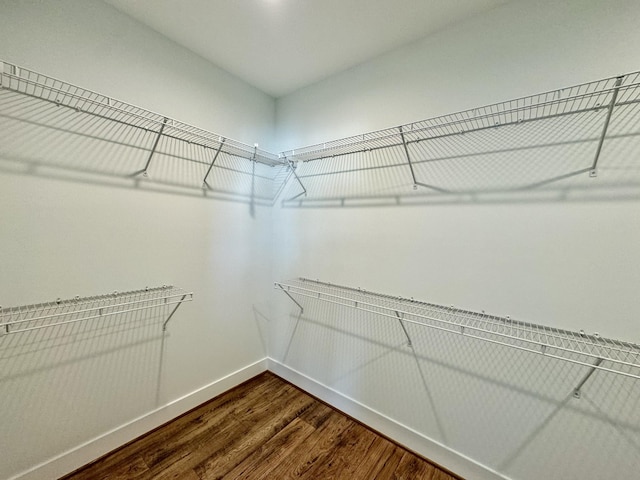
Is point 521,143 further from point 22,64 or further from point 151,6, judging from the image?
point 22,64

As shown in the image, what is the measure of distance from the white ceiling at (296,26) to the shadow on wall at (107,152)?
620mm

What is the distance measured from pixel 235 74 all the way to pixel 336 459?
2.83m

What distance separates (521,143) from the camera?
1314 millimetres

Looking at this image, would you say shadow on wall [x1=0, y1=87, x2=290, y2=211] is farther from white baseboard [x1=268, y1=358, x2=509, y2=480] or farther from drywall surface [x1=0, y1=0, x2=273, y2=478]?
white baseboard [x1=268, y1=358, x2=509, y2=480]

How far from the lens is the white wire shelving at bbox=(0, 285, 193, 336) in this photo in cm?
122

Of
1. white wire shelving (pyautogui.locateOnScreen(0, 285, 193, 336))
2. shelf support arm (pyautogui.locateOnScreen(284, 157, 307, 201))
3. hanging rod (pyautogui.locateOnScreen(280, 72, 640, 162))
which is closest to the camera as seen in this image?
hanging rod (pyautogui.locateOnScreen(280, 72, 640, 162))

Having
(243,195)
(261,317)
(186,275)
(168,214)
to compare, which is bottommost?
(261,317)

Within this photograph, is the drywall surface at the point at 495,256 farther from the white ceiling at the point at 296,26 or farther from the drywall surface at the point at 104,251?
the drywall surface at the point at 104,251

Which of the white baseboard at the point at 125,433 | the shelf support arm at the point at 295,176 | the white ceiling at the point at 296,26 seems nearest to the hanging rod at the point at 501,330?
the shelf support arm at the point at 295,176

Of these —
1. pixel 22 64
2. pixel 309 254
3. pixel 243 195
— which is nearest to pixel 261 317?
pixel 309 254

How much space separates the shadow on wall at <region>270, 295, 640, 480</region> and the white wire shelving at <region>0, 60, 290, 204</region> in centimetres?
144

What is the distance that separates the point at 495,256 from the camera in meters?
1.38

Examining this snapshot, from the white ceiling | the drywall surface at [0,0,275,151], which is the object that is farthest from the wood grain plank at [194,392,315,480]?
the white ceiling

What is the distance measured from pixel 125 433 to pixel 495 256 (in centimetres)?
240
